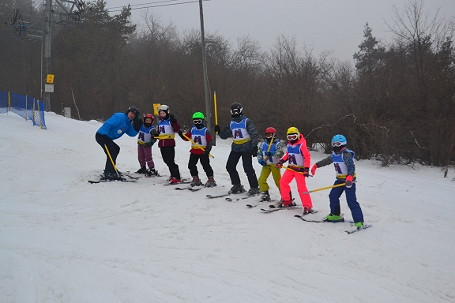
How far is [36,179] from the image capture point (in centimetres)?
960

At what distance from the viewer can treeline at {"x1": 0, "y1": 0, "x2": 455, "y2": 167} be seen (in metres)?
16.6

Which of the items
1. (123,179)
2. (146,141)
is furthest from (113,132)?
(123,179)

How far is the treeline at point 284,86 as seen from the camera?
16578 mm

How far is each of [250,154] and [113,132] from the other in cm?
398

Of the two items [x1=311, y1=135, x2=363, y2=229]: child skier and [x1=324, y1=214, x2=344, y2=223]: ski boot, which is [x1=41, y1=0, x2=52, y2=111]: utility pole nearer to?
[x1=311, y1=135, x2=363, y2=229]: child skier

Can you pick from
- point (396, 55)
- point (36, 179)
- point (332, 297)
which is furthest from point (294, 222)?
point (396, 55)

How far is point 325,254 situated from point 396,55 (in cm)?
1826

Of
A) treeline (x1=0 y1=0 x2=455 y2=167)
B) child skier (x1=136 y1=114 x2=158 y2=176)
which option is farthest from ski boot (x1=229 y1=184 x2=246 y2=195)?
treeline (x1=0 y1=0 x2=455 y2=167)

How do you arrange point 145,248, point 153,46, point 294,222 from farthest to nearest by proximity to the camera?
point 153,46 → point 294,222 → point 145,248

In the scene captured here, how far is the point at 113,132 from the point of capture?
A: 9914mm

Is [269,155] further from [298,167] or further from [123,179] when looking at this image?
A: [123,179]

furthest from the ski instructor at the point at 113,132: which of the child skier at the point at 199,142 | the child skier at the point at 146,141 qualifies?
the child skier at the point at 199,142

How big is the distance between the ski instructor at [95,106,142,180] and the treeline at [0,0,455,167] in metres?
11.1

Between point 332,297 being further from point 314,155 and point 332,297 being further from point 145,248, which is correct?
point 314,155
